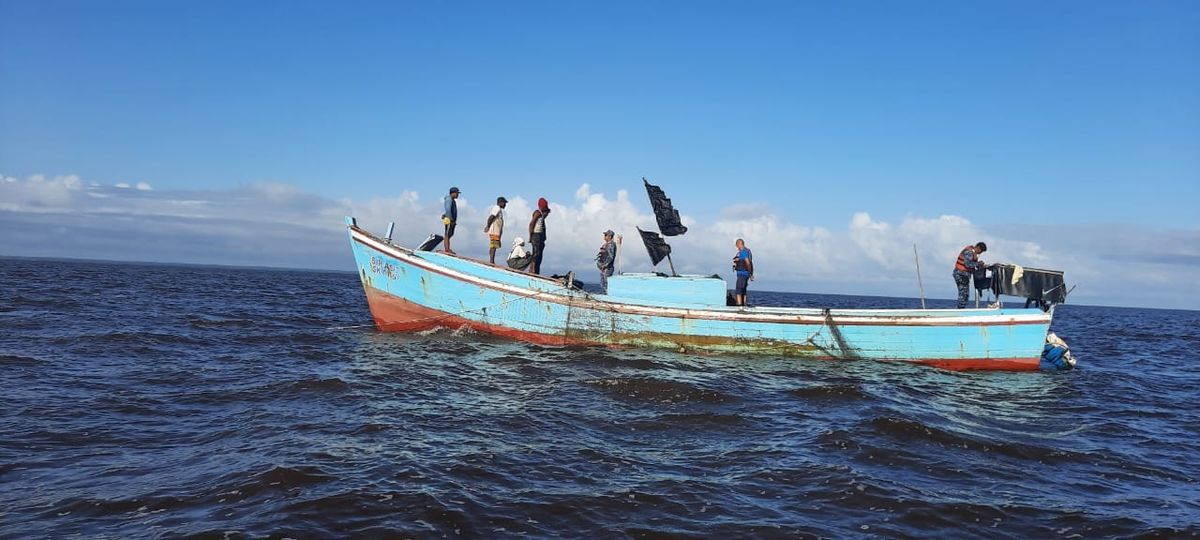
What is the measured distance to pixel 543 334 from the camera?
15.2 m

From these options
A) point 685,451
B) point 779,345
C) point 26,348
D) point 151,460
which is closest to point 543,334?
point 779,345

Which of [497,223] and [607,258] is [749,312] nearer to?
[607,258]

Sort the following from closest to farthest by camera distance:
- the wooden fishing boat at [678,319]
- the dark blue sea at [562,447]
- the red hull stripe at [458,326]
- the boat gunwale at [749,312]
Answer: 1. the dark blue sea at [562,447]
2. the boat gunwale at [749,312]
3. the wooden fishing boat at [678,319]
4. the red hull stripe at [458,326]

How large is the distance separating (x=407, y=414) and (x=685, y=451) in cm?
376

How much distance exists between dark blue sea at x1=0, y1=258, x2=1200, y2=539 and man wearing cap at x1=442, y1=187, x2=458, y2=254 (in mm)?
3100

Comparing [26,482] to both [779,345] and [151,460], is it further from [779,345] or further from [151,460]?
[779,345]

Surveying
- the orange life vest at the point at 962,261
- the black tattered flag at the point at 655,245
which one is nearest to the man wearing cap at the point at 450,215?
the black tattered flag at the point at 655,245

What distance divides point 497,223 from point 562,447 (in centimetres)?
915

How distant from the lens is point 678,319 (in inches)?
576

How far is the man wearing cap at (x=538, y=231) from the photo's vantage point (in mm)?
15477

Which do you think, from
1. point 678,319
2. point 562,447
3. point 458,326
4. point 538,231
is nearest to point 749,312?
point 678,319

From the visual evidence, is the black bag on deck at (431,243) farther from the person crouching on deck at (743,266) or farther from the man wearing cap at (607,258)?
the person crouching on deck at (743,266)

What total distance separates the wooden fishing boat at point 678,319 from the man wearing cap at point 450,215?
0.73 meters

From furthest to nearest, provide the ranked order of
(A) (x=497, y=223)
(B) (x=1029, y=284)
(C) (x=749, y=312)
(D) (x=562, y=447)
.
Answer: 1. (A) (x=497, y=223)
2. (C) (x=749, y=312)
3. (B) (x=1029, y=284)
4. (D) (x=562, y=447)
